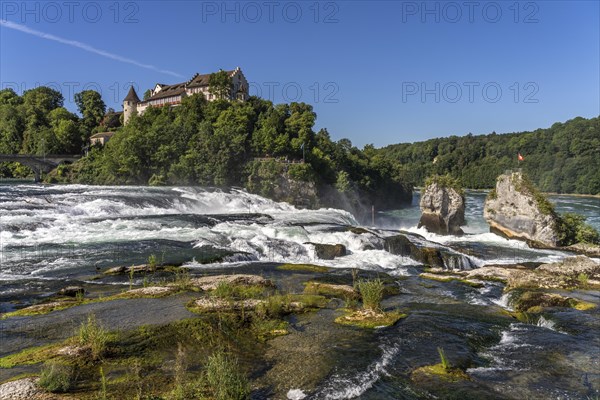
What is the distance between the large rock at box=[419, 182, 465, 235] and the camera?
42.4 metres

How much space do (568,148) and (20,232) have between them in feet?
510

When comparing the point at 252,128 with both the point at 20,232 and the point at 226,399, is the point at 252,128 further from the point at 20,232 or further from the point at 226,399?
the point at 226,399

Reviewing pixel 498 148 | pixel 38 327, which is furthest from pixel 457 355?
pixel 498 148

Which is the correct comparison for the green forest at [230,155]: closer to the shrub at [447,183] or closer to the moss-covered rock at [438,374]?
the shrub at [447,183]

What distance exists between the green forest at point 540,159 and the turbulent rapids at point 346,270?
7827 cm

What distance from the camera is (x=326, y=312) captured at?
43.0ft

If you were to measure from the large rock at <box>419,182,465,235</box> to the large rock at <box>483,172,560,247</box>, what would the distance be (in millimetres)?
2810

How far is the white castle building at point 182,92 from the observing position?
93.4 meters

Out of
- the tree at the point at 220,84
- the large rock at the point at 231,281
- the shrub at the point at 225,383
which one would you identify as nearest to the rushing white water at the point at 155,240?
the large rock at the point at 231,281

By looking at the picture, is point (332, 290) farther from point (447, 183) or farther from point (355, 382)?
point (447, 183)

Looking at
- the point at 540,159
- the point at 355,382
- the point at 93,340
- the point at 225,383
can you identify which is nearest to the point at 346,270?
the point at 355,382

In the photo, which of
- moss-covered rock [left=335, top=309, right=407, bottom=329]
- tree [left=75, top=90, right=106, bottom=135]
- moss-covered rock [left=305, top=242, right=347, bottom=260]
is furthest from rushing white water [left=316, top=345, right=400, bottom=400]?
tree [left=75, top=90, right=106, bottom=135]

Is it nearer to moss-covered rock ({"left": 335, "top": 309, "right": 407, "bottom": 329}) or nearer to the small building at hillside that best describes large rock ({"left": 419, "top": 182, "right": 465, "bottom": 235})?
moss-covered rock ({"left": 335, "top": 309, "right": 407, "bottom": 329})

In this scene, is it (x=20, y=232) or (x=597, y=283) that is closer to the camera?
(x=597, y=283)
